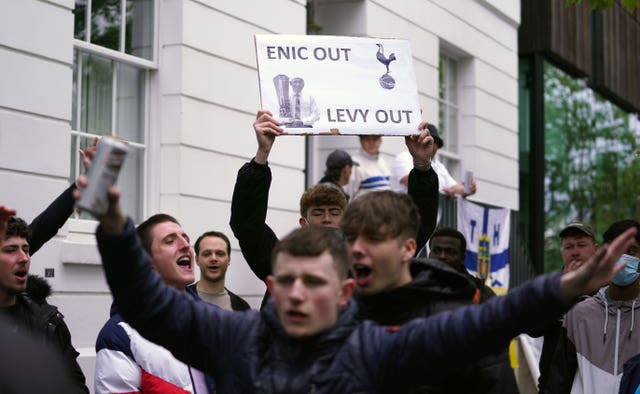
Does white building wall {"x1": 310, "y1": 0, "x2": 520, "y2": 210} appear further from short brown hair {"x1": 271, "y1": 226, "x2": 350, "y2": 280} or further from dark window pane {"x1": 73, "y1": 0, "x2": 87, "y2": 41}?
short brown hair {"x1": 271, "y1": 226, "x2": 350, "y2": 280}

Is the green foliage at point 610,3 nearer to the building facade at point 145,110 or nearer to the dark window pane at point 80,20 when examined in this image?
the building facade at point 145,110

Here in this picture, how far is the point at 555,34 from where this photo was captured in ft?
67.2

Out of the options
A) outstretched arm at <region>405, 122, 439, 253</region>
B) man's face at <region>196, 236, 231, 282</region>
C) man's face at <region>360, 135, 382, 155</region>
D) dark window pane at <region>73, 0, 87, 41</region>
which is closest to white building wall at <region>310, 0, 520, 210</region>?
man's face at <region>360, 135, 382, 155</region>

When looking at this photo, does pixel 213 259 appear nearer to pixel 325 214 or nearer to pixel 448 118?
pixel 325 214

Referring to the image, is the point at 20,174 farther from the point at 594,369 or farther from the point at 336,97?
the point at 594,369

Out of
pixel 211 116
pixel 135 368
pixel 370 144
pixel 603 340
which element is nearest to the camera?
pixel 135 368

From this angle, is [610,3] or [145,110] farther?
[145,110]

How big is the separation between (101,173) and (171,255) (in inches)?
97.3

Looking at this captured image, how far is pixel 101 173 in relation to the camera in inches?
138

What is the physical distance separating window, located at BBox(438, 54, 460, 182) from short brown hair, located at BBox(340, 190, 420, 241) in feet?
38.6

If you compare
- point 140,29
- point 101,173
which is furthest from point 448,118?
point 101,173

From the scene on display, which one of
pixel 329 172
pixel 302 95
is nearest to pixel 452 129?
pixel 329 172

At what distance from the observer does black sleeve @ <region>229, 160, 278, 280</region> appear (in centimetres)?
610

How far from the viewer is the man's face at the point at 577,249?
8.19m
